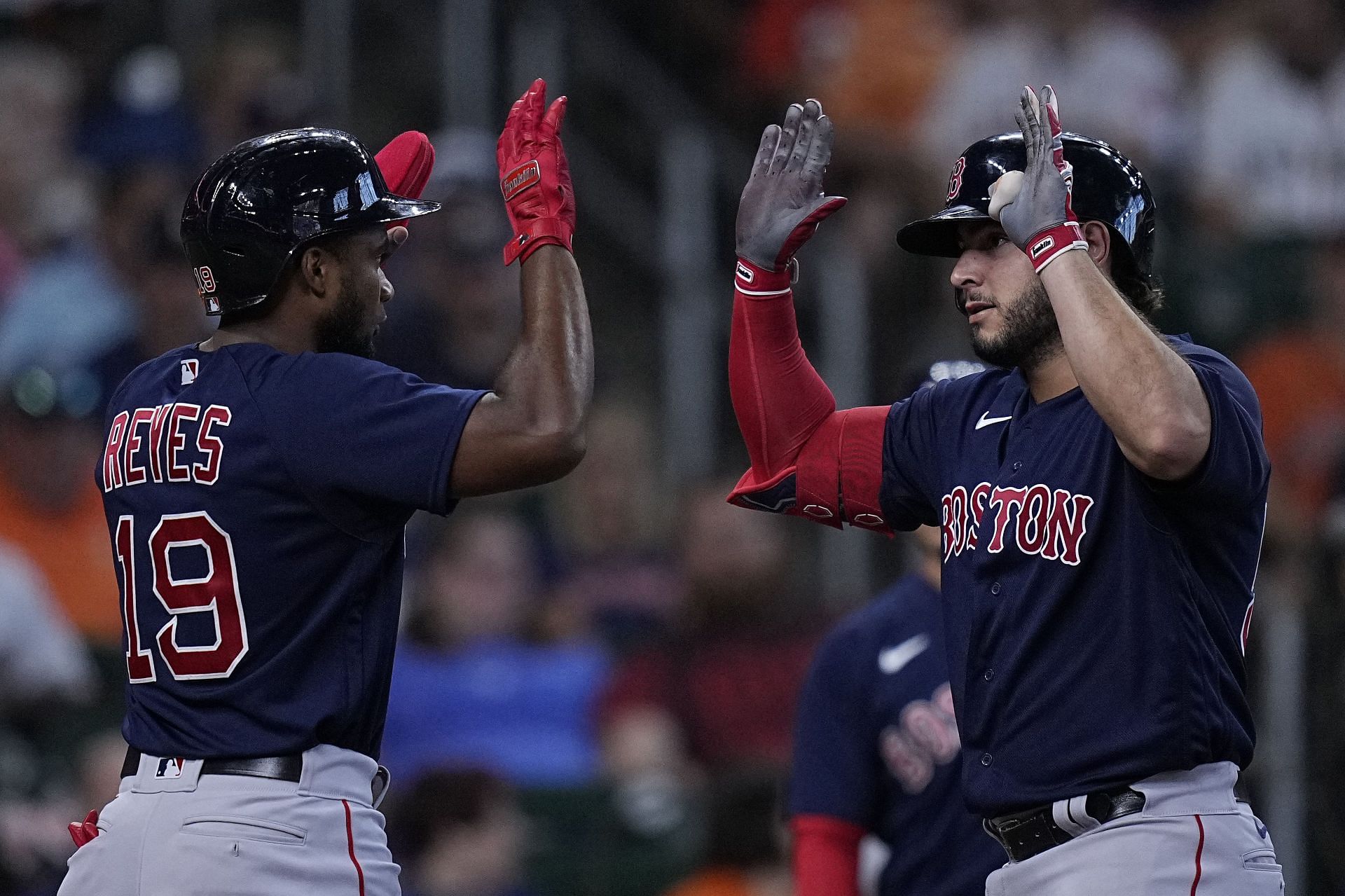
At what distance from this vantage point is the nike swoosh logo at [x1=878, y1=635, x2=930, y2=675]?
4.25 metres

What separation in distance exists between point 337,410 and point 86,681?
376 cm

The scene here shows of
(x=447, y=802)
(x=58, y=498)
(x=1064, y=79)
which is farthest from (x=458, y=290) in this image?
(x=1064, y=79)

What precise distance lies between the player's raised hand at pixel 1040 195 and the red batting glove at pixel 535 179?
2.64 ft

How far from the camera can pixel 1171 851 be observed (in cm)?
303

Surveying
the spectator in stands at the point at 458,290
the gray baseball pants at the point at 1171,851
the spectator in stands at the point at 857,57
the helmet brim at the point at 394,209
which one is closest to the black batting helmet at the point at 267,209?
the helmet brim at the point at 394,209

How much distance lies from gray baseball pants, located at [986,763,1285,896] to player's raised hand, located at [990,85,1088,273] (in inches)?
36.5

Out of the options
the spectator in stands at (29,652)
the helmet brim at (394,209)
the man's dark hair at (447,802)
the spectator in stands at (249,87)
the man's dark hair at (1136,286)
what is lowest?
the man's dark hair at (447,802)

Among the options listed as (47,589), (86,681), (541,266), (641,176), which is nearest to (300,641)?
(541,266)

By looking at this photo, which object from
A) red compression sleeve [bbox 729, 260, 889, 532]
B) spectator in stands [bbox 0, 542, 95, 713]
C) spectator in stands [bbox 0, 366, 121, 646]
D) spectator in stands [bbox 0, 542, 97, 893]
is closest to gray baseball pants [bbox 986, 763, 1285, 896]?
red compression sleeve [bbox 729, 260, 889, 532]

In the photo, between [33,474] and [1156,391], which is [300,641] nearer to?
[1156,391]

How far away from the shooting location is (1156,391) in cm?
298

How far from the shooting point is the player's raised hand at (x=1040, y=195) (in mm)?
3164

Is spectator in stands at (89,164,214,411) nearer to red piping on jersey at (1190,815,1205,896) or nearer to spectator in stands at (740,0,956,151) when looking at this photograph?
spectator in stands at (740,0,956,151)

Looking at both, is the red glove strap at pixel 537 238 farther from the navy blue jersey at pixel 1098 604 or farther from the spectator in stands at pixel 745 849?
the spectator in stands at pixel 745 849
